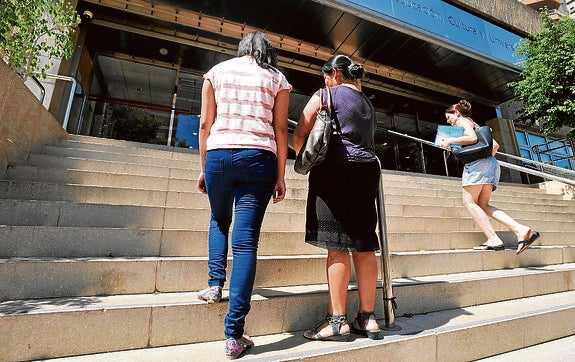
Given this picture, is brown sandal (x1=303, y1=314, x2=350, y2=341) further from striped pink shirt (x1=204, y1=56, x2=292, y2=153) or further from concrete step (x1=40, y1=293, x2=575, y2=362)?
A: striped pink shirt (x1=204, y1=56, x2=292, y2=153)

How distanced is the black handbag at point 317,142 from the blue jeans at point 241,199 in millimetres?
208

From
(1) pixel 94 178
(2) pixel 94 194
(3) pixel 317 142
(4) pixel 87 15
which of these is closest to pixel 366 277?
(3) pixel 317 142

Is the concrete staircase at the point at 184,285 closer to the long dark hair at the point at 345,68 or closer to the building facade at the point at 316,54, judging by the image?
the long dark hair at the point at 345,68

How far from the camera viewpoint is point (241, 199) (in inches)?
Result: 62.1

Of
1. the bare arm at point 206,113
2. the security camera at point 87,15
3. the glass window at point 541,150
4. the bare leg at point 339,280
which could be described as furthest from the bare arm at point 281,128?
the glass window at point 541,150

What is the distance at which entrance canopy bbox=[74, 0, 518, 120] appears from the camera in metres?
7.42

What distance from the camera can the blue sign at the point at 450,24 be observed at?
25.8 ft

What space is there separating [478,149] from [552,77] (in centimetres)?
703

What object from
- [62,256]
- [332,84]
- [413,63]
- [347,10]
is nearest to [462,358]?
[332,84]

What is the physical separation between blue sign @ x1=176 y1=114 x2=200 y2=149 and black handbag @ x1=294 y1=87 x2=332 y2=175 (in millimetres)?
6472

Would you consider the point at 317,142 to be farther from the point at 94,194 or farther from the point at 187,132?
the point at 187,132

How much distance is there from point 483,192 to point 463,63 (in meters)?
7.81

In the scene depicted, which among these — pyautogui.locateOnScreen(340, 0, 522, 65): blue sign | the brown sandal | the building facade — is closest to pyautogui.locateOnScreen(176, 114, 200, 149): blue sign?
the building facade

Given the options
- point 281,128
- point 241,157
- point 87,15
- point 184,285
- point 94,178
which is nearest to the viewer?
point 241,157
